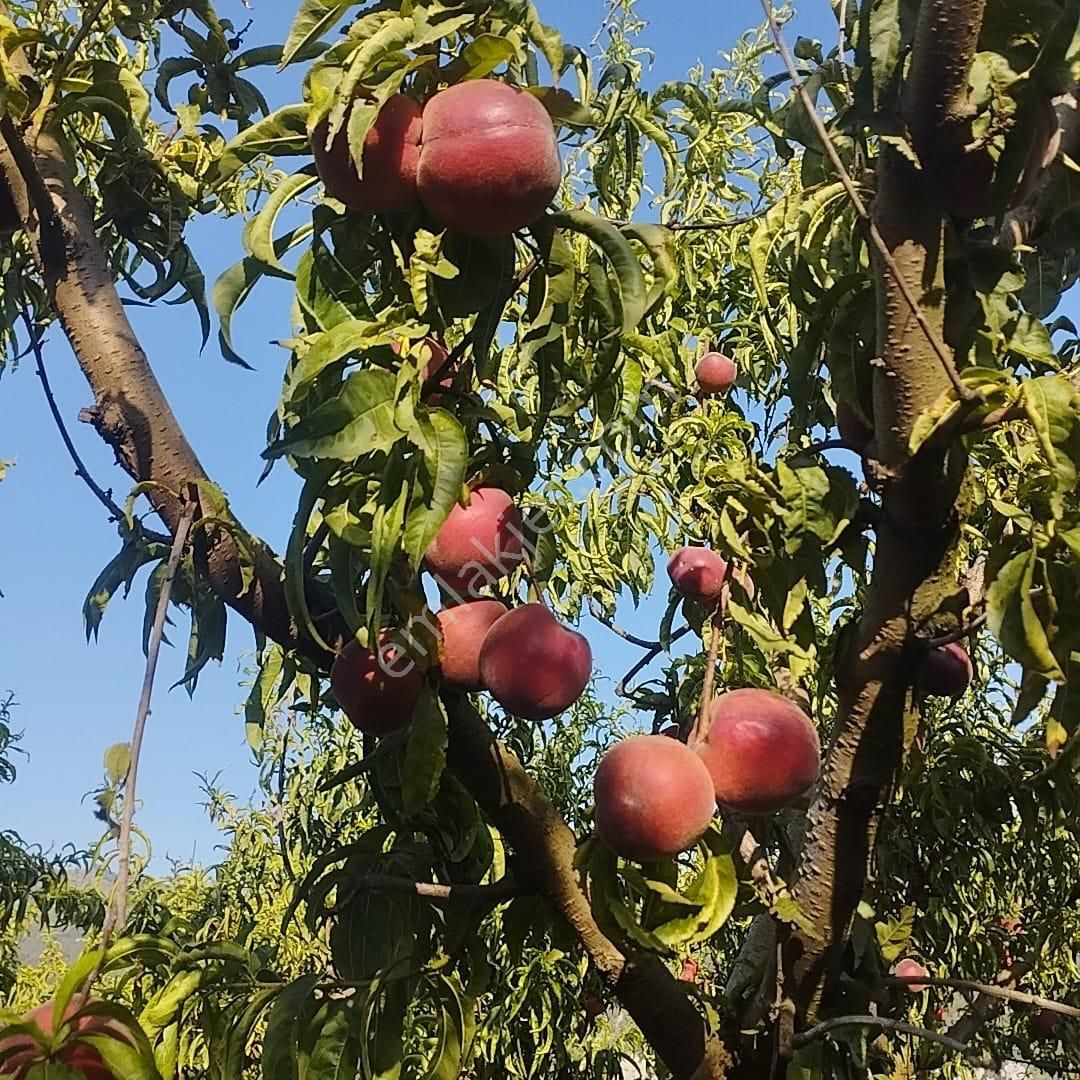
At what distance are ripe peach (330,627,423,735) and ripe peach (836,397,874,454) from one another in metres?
0.49

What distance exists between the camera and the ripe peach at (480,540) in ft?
3.24

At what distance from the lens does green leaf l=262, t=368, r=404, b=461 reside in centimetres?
75

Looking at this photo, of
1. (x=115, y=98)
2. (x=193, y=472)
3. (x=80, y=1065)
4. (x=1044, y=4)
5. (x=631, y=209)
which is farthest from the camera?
(x=631, y=209)

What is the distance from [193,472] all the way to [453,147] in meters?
0.41

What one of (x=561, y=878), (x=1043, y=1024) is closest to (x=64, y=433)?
(x=561, y=878)

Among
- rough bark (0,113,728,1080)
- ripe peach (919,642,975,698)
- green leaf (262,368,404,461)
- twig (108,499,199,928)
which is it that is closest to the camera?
twig (108,499,199,928)

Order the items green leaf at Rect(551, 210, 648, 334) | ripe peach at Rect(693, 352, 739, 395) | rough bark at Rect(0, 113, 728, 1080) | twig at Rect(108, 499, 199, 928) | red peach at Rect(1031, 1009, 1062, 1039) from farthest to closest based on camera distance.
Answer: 1. red peach at Rect(1031, 1009, 1062, 1039)
2. ripe peach at Rect(693, 352, 739, 395)
3. rough bark at Rect(0, 113, 728, 1080)
4. green leaf at Rect(551, 210, 648, 334)
5. twig at Rect(108, 499, 199, 928)

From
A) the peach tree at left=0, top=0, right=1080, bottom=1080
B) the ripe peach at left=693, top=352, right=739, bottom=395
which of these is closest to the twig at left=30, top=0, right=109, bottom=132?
the peach tree at left=0, top=0, right=1080, bottom=1080

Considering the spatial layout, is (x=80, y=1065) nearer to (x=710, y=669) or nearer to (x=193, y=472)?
(x=193, y=472)

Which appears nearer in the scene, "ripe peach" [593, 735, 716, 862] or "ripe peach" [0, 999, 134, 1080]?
"ripe peach" [0, 999, 134, 1080]

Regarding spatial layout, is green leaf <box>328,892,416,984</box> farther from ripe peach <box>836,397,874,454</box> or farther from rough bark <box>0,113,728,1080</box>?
ripe peach <box>836,397,874,454</box>

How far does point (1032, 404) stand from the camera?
76 cm

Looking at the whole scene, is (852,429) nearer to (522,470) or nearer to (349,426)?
(522,470)

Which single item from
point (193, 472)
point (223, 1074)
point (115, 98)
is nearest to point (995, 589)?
point (193, 472)
